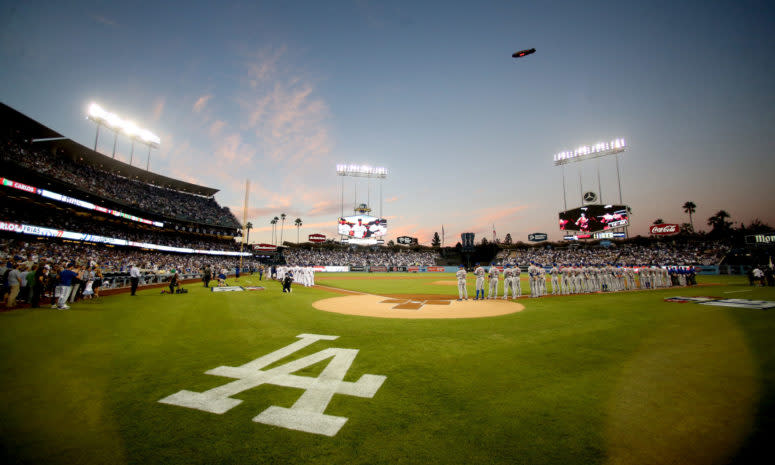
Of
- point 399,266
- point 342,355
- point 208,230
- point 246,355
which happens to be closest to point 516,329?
point 342,355

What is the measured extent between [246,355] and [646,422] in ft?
21.3

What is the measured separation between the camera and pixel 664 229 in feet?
165

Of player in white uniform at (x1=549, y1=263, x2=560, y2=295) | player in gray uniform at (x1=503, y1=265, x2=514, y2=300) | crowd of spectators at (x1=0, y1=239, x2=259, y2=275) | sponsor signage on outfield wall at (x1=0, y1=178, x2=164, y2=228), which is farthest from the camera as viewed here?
sponsor signage on outfield wall at (x1=0, y1=178, x2=164, y2=228)

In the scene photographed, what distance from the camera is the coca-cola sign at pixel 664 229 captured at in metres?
49.5

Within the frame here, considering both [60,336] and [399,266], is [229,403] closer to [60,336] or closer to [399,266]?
[60,336]

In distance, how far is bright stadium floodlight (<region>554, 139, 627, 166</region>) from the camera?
146 feet

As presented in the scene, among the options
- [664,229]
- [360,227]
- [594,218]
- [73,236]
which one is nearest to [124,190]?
[73,236]

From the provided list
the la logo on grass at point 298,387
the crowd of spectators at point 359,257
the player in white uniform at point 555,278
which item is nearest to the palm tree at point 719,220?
the crowd of spectators at point 359,257

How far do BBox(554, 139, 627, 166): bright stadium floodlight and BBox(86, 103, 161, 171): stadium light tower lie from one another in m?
69.2

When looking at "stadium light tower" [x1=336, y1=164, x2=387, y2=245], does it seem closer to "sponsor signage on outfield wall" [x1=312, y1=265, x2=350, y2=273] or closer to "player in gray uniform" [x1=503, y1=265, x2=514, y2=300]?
"sponsor signage on outfield wall" [x1=312, y1=265, x2=350, y2=273]

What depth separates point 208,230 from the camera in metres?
59.7

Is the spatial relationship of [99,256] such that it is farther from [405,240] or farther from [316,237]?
[405,240]

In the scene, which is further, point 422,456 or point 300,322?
point 300,322

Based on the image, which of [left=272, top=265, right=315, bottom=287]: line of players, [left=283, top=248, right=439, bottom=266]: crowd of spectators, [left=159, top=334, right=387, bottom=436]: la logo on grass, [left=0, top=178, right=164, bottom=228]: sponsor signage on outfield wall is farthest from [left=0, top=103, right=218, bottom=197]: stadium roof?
[left=159, top=334, right=387, bottom=436]: la logo on grass
